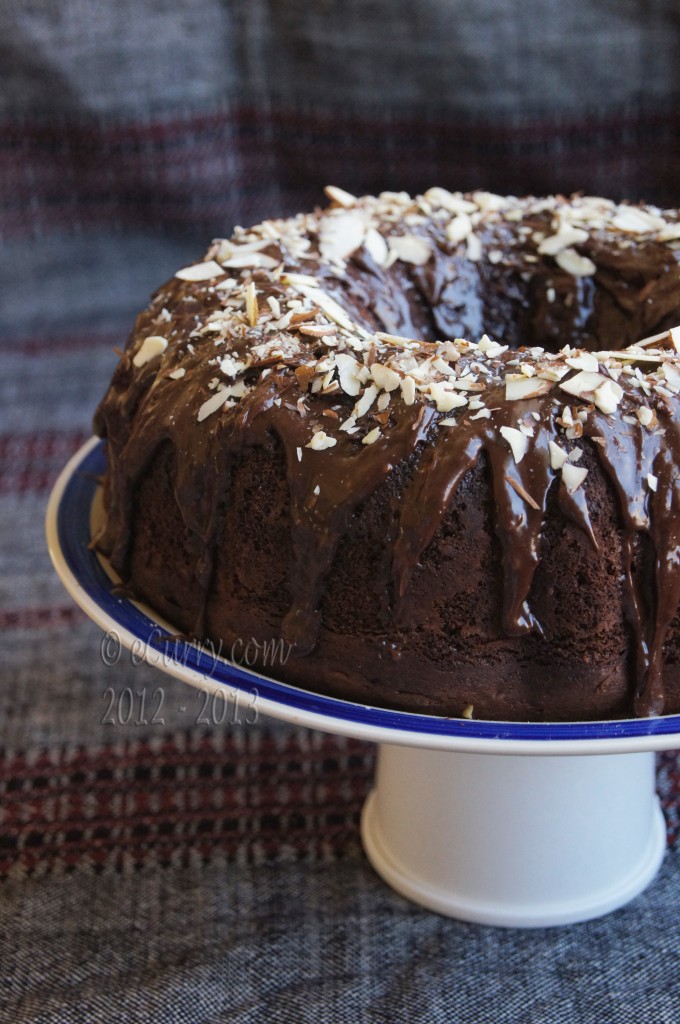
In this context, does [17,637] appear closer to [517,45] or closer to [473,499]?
[473,499]

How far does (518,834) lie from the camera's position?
1.65 metres

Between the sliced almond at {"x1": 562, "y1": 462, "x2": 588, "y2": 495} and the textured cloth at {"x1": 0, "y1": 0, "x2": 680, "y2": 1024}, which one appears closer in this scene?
the sliced almond at {"x1": 562, "y1": 462, "x2": 588, "y2": 495}

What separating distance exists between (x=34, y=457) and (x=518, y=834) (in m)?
1.65

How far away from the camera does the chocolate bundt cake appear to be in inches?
52.0

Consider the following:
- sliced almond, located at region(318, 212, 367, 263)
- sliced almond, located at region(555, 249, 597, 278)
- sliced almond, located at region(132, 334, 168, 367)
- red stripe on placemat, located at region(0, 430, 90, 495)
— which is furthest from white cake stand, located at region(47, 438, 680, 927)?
red stripe on placemat, located at region(0, 430, 90, 495)

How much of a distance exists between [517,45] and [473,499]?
2154 millimetres

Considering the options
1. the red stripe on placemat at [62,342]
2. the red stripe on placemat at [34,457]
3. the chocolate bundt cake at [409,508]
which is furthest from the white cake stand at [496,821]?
the red stripe on placemat at [62,342]

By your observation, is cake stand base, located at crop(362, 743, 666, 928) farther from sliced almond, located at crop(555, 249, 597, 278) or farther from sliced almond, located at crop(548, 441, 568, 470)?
sliced almond, located at crop(555, 249, 597, 278)

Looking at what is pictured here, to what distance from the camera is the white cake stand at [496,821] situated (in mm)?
1595

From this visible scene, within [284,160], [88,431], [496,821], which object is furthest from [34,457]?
[496,821]

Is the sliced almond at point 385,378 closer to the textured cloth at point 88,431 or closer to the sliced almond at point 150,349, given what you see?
the sliced almond at point 150,349

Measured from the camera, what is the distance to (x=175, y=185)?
11.0 feet

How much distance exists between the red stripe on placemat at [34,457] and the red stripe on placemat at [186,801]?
93cm

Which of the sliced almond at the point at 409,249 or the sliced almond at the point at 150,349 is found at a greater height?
the sliced almond at the point at 409,249
